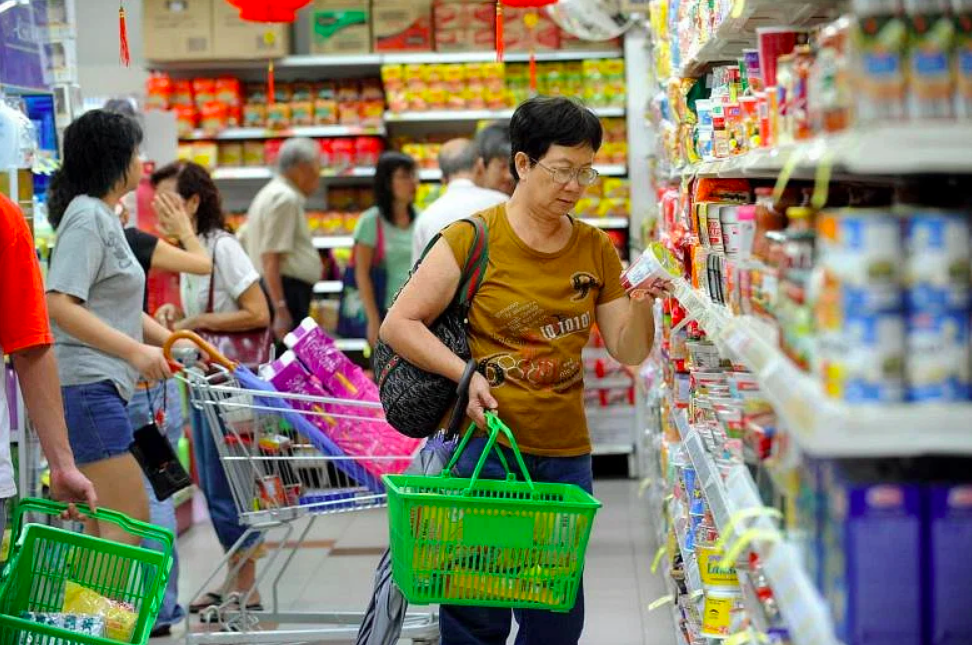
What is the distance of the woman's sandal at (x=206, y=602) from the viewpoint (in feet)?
18.0

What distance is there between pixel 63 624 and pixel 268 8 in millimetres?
3029

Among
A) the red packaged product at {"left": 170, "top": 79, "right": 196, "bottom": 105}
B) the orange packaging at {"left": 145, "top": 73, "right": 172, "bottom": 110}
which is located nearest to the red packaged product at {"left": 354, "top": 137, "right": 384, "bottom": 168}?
the red packaged product at {"left": 170, "top": 79, "right": 196, "bottom": 105}

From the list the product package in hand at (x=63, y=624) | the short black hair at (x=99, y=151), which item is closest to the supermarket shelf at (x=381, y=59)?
the short black hair at (x=99, y=151)

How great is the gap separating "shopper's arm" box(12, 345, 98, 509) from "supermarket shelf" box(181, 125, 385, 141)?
545 centimetres

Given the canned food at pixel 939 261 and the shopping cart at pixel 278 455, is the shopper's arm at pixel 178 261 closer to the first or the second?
the shopping cart at pixel 278 455

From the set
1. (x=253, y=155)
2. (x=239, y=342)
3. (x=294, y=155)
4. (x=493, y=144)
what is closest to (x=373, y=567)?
(x=239, y=342)

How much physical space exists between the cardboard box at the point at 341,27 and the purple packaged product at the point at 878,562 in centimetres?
734

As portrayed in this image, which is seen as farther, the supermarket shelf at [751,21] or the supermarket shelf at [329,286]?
the supermarket shelf at [329,286]

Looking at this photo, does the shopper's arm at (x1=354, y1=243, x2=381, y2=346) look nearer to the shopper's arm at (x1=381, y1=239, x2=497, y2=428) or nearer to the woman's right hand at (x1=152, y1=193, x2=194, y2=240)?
the woman's right hand at (x1=152, y1=193, x2=194, y2=240)

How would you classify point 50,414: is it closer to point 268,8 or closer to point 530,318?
point 530,318

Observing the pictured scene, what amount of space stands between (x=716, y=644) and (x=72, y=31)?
3.52 meters

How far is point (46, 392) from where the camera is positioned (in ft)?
11.1

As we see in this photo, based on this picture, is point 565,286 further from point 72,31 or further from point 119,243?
point 72,31

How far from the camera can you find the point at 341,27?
879 centimetres
